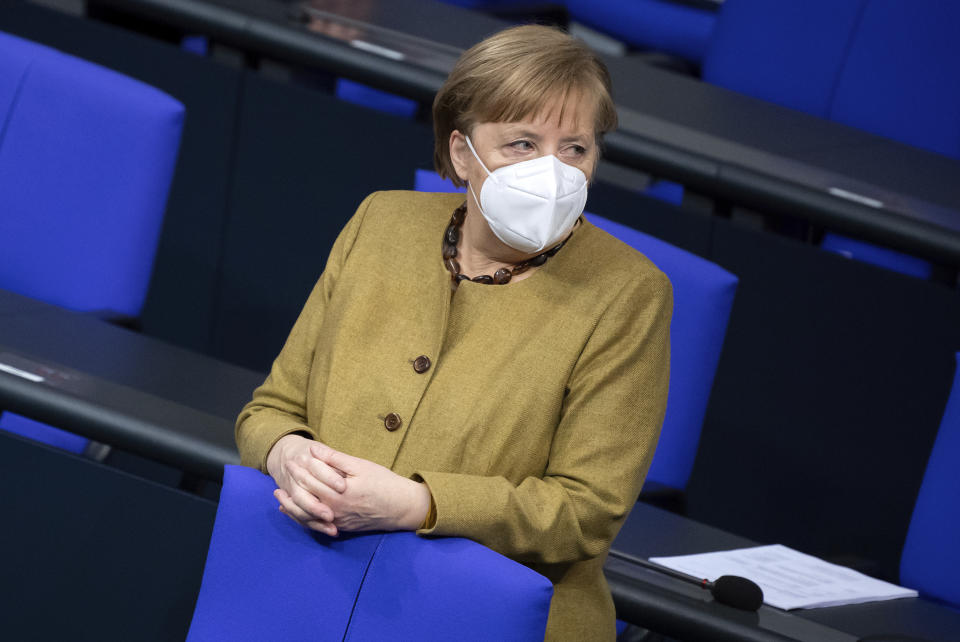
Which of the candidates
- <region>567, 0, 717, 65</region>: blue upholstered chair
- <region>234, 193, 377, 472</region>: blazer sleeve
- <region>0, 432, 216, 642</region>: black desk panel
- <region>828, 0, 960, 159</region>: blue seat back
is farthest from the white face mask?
<region>567, 0, 717, 65</region>: blue upholstered chair

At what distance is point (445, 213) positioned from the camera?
5.90 ft

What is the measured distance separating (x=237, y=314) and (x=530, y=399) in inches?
68.2

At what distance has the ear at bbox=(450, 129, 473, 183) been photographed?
1.71 metres

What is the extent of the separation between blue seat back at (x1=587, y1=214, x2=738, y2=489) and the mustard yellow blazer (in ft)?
1.80

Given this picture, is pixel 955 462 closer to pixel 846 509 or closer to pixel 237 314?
pixel 846 509

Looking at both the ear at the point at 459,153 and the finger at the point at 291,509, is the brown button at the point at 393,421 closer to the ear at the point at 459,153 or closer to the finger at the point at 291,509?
the finger at the point at 291,509

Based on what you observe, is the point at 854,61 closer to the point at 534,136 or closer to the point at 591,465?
the point at 534,136

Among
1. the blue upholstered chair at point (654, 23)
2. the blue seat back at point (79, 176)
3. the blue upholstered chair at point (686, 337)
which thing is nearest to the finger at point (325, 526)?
the blue upholstered chair at point (686, 337)

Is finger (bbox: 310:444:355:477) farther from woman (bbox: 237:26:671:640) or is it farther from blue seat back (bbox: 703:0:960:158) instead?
blue seat back (bbox: 703:0:960:158)

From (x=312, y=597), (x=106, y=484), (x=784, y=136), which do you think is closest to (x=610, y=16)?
(x=784, y=136)

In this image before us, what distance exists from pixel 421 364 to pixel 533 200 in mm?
236

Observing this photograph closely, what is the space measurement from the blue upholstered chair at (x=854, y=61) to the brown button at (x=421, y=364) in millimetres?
2125

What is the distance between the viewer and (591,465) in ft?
5.11

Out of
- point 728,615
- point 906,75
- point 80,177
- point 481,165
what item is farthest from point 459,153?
point 906,75
